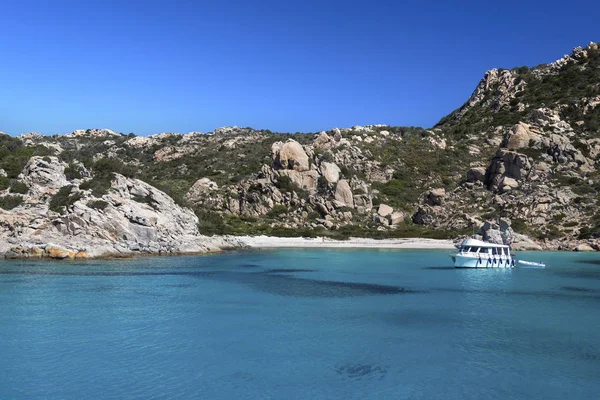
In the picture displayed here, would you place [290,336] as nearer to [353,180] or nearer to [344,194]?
[344,194]

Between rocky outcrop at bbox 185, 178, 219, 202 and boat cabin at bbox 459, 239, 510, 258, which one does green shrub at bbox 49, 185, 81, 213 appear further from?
boat cabin at bbox 459, 239, 510, 258

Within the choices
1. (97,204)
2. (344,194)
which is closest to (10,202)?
(97,204)

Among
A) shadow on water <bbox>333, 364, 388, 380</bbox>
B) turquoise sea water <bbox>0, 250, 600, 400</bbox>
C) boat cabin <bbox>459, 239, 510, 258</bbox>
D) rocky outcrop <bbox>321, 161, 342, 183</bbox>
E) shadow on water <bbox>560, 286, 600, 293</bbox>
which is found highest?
rocky outcrop <bbox>321, 161, 342, 183</bbox>

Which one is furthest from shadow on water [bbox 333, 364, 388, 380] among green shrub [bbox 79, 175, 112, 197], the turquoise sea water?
green shrub [bbox 79, 175, 112, 197]

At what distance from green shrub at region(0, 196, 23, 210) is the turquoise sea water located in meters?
15.9

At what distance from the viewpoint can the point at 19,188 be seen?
60.5 meters

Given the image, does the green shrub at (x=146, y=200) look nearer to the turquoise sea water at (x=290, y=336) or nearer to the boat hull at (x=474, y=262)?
the turquoise sea water at (x=290, y=336)

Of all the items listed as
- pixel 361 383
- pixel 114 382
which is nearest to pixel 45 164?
pixel 114 382

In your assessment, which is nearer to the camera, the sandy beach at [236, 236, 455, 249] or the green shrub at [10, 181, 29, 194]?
the green shrub at [10, 181, 29, 194]

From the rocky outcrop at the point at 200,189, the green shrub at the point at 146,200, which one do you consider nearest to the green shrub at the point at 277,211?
the rocky outcrop at the point at 200,189

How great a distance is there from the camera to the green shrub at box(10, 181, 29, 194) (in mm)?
60162

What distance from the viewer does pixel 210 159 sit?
13275 centimetres

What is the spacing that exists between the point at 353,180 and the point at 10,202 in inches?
2442

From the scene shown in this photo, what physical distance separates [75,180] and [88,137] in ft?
394
